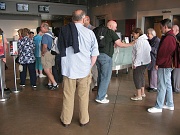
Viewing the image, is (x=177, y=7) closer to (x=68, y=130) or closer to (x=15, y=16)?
(x=68, y=130)

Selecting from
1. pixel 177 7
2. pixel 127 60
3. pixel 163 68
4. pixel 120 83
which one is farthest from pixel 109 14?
pixel 163 68

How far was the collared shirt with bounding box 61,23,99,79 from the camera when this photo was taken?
2805 millimetres

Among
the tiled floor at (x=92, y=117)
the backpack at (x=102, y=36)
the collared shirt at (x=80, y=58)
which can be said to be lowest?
the tiled floor at (x=92, y=117)

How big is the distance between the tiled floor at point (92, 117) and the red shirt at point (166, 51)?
93 cm

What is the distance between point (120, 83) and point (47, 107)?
2677mm

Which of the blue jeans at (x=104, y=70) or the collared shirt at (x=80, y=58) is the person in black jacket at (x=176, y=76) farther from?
the collared shirt at (x=80, y=58)

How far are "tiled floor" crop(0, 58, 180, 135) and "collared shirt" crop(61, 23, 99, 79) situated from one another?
863 millimetres

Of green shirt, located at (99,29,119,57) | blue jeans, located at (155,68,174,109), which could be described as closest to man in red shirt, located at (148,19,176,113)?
blue jeans, located at (155,68,174,109)

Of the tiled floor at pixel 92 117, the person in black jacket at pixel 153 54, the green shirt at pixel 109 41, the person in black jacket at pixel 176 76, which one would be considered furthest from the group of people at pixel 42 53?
the person in black jacket at pixel 176 76

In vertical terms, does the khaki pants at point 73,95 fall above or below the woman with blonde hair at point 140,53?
below

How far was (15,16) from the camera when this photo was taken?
14.0m

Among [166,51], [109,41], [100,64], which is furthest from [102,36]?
[166,51]

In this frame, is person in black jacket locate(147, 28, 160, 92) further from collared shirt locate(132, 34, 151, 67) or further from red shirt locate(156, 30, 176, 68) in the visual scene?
red shirt locate(156, 30, 176, 68)

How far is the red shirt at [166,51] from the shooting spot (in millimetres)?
3248
